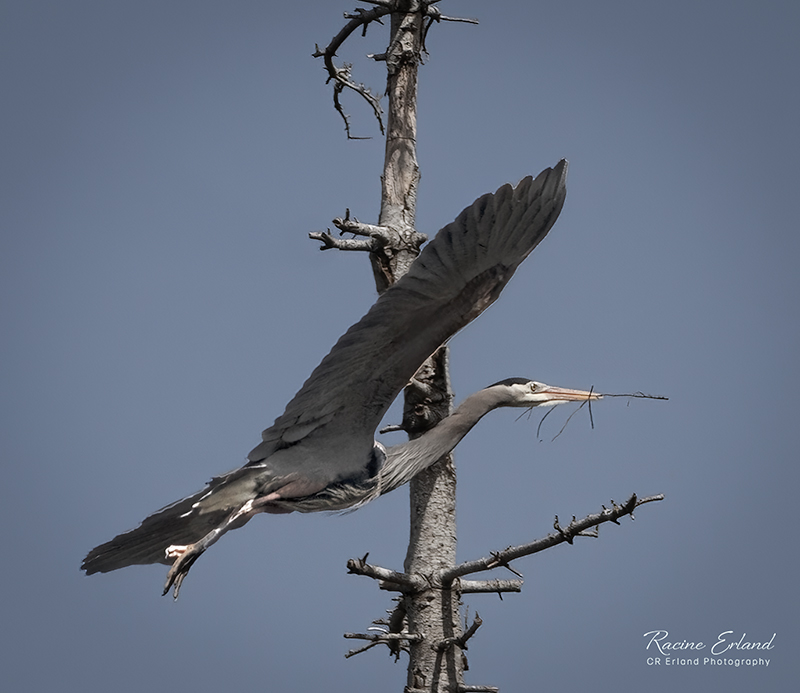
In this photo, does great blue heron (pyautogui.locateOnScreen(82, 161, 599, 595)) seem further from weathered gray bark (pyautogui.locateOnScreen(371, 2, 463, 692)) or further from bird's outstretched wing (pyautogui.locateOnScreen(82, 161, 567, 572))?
weathered gray bark (pyautogui.locateOnScreen(371, 2, 463, 692))

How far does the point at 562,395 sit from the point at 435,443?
659mm

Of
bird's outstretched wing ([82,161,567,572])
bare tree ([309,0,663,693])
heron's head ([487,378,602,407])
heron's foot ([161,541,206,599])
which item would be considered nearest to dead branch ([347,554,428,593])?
bare tree ([309,0,663,693])

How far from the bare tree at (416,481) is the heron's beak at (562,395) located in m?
0.45

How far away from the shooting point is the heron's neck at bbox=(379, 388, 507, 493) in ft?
14.2

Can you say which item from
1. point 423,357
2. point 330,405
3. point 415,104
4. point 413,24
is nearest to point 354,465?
point 330,405

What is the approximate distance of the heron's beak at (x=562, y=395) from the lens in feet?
15.3

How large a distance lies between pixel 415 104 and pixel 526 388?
1.50 meters

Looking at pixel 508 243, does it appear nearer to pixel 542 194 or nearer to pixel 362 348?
pixel 542 194

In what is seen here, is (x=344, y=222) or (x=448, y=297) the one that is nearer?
(x=448, y=297)

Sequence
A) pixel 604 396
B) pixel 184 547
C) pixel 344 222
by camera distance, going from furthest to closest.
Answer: pixel 604 396, pixel 344 222, pixel 184 547

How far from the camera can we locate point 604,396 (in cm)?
462

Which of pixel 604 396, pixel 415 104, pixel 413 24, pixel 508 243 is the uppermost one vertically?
pixel 413 24

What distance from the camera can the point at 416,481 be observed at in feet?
15.4

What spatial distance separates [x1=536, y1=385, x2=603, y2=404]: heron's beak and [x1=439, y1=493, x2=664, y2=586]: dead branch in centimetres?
87
